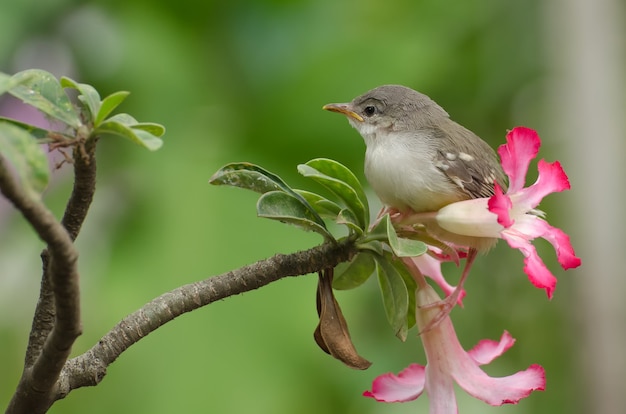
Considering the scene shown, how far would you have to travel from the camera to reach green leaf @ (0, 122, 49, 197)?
56 cm

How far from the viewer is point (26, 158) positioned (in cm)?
58

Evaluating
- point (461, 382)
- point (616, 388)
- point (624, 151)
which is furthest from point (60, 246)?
point (624, 151)

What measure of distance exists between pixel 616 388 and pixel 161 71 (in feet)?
4.47

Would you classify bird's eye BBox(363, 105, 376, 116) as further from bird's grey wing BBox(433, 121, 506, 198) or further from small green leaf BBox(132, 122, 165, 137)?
small green leaf BBox(132, 122, 165, 137)

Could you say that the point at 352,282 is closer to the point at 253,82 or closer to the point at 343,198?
the point at 343,198

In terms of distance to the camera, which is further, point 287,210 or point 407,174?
point 407,174

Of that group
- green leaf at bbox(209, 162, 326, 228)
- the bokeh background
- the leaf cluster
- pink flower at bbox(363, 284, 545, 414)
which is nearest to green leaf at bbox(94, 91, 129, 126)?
the leaf cluster

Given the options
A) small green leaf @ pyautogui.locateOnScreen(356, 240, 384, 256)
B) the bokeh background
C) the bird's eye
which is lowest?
the bokeh background

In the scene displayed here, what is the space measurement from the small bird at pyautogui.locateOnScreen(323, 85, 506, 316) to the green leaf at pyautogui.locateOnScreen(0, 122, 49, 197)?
39 cm

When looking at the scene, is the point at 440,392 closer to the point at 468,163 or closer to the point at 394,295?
the point at 394,295

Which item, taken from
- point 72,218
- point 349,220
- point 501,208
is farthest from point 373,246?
point 72,218

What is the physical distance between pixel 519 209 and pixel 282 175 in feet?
4.15

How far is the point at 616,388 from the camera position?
239 centimetres

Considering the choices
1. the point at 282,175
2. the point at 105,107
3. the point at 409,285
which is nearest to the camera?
the point at 105,107
